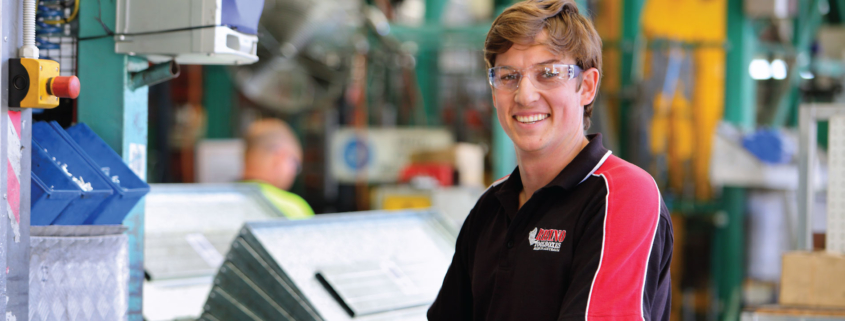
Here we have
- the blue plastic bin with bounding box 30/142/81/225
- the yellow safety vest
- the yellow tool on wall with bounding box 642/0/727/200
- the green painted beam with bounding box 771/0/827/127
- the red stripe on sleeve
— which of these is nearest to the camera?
the red stripe on sleeve

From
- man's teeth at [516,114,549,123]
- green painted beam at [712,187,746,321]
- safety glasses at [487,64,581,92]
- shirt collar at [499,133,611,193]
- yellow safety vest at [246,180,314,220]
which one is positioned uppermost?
safety glasses at [487,64,581,92]

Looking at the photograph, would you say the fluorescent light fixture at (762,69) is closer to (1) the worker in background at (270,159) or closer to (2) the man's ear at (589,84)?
(1) the worker in background at (270,159)

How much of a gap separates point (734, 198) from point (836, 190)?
3819mm

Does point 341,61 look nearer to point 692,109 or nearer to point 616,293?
point 692,109

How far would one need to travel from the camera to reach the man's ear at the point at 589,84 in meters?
1.65

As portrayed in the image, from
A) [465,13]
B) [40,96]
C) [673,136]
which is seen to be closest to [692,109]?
[673,136]

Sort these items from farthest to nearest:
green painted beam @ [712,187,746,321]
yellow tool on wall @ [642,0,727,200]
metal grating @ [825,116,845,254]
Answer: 1. yellow tool on wall @ [642,0,727,200]
2. green painted beam @ [712,187,746,321]
3. metal grating @ [825,116,845,254]

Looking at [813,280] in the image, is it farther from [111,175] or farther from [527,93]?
[111,175]

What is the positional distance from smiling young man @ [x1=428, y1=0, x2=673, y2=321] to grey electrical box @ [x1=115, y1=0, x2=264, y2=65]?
2.40 feet

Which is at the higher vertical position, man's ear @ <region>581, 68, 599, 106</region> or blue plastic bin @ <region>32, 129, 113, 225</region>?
man's ear @ <region>581, 68, 599, 106</region>

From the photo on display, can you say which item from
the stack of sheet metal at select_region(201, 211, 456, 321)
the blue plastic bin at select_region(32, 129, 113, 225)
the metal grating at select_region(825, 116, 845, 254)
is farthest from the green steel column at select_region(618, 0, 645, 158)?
the blue plastic bin at select_region(32, 129, 113, 225)

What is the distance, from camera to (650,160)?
261 inches

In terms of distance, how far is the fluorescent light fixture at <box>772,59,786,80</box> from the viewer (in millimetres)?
8336

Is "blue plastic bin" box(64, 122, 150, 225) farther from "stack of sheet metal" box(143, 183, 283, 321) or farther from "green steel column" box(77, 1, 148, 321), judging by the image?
"stack of sheet metal" box(143, 183, 283, 321)
